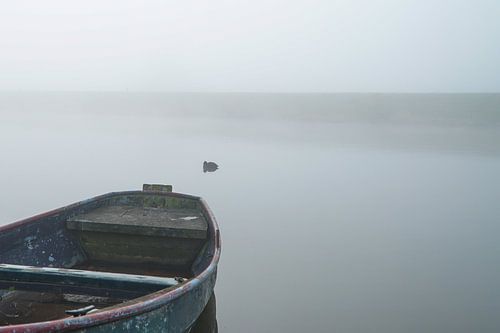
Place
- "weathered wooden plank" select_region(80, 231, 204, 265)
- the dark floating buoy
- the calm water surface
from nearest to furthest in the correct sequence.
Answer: "weathered wooden plank" select_region(80, 231, 204, 265) → the calm water surface → the dark floating buoy

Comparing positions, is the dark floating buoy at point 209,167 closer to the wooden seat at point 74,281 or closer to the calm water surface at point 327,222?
the calm water surface at point 327,222

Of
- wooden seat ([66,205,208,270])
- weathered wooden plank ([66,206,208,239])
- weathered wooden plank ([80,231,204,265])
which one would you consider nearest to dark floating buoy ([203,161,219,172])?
weathered wooden plank ([66,206,208,239])

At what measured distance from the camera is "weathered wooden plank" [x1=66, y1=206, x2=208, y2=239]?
7.33 metres

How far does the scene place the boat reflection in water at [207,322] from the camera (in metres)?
6.81

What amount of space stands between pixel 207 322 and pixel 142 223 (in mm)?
2323

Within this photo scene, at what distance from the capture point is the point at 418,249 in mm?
11656

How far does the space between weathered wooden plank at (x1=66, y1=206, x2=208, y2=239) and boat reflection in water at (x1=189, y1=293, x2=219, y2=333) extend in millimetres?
1516

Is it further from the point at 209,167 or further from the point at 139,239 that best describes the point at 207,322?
the point at 209,167

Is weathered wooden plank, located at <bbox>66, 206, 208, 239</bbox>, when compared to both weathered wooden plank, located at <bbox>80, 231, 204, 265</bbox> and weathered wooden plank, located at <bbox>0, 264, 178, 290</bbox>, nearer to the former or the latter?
weathered wooden plank, located at <bbox>80, 231, 204, 265</bbox>

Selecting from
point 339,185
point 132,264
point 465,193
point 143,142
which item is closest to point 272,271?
point 132,264

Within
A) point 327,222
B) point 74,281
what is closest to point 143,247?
point 74,281

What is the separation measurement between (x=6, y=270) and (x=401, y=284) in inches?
330

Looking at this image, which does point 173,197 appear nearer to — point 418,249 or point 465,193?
point 418,249

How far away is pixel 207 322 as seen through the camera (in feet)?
23.3
